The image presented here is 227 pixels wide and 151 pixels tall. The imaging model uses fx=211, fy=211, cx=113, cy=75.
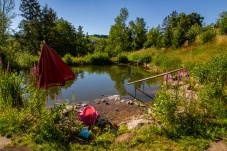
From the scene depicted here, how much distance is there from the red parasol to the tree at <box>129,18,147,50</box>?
103 ft

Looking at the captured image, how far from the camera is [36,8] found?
1468 inches

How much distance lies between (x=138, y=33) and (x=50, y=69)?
33161 millimetres

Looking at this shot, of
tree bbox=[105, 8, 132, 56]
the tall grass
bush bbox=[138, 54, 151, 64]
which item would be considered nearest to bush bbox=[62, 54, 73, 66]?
bush bbox=[138, 54, 151, 64]

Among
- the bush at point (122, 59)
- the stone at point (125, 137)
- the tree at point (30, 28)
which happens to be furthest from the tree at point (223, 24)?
the tree at point (30, 28)

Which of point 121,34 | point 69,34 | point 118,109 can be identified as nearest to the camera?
point 118,109

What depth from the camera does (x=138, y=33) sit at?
3666cm

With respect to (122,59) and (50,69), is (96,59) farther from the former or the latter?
(50,69)

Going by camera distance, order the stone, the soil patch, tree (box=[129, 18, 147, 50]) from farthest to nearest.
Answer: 1. tree (box=[129, 18, 147, 50])
2. the soil patch
3. the stone

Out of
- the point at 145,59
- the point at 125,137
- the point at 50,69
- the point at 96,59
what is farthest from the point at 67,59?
the point at 125,137

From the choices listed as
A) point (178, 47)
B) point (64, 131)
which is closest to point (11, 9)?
point (178, 47)

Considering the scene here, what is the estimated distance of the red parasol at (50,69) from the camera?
15.5 feet

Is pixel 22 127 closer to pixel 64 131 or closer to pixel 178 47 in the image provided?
pixel 64 131

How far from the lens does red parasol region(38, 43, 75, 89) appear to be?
15.5 ft

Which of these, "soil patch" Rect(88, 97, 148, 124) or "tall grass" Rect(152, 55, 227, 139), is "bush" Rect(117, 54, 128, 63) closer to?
"soil patch" Rect(88, 97, 148, 124)
